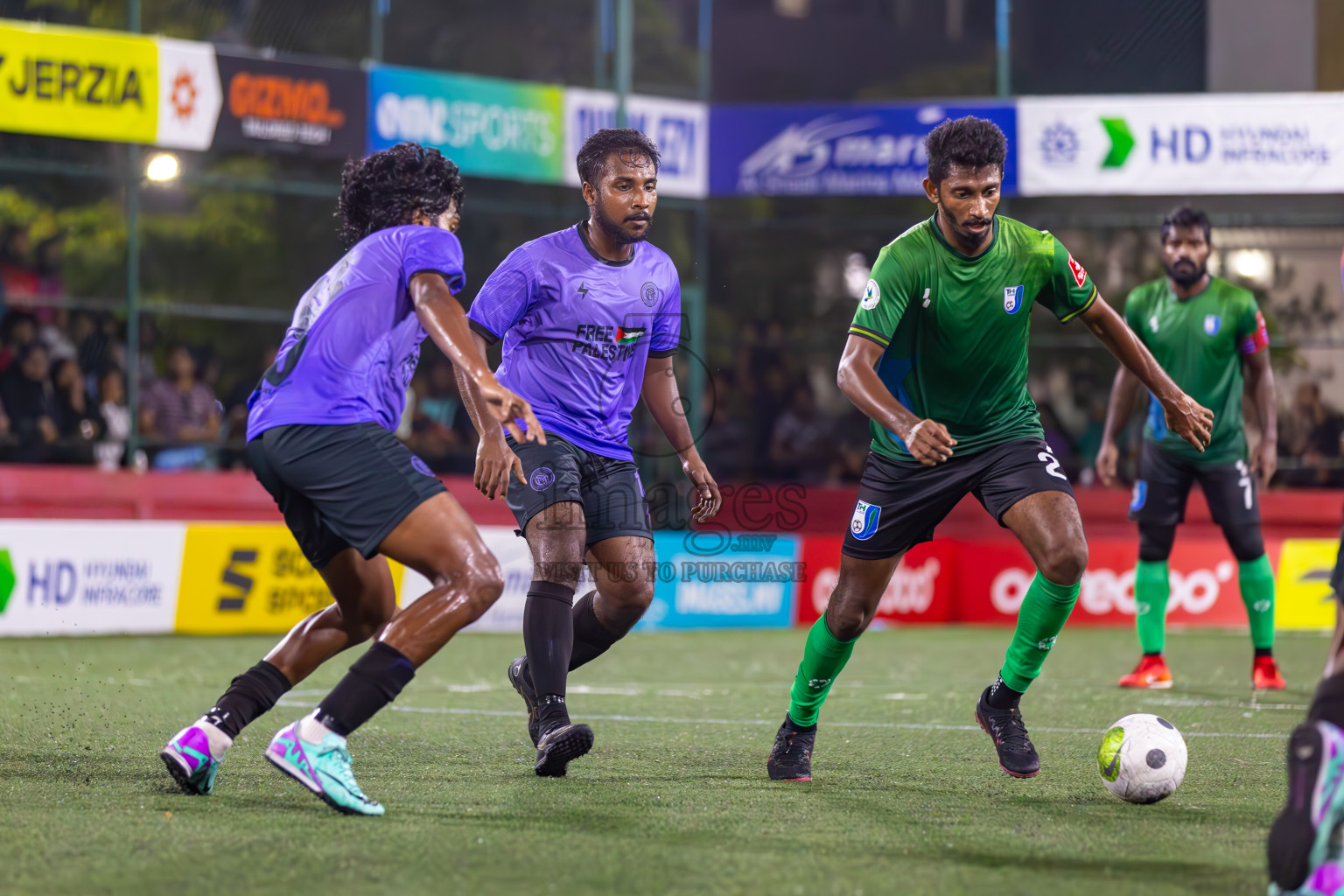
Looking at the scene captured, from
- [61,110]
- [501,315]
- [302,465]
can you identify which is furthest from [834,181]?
[302,465]

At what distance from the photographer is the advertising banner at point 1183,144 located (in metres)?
17.6

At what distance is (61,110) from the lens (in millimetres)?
14664

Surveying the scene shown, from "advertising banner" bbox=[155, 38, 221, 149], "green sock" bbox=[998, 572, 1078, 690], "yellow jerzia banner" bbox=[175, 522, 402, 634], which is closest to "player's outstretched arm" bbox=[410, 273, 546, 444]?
"green sock" bbox=[998, 572, 1078, 690]

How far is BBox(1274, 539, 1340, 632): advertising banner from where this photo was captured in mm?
14344

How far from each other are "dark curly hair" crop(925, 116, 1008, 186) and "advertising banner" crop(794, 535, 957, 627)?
9.35 m

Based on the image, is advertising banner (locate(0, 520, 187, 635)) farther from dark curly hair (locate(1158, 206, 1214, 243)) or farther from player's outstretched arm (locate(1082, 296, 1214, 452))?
player's outstretched arm (locate(1082, 296, 1214, 452))

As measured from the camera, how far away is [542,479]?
554 centimetres

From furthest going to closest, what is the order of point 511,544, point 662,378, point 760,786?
1. point 511,544
2. point 662,378
3. point 760,786

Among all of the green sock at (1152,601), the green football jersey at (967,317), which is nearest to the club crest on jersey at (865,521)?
the green football jersey at (967,317)

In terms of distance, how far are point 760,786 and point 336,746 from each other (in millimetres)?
1519

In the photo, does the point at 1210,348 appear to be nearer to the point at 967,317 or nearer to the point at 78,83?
the point at 967,317

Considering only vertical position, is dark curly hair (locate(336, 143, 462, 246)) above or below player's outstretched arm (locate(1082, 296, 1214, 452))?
above

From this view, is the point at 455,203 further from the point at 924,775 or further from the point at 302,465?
the point at 924,775

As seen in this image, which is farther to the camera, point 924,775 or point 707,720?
point 707,720
